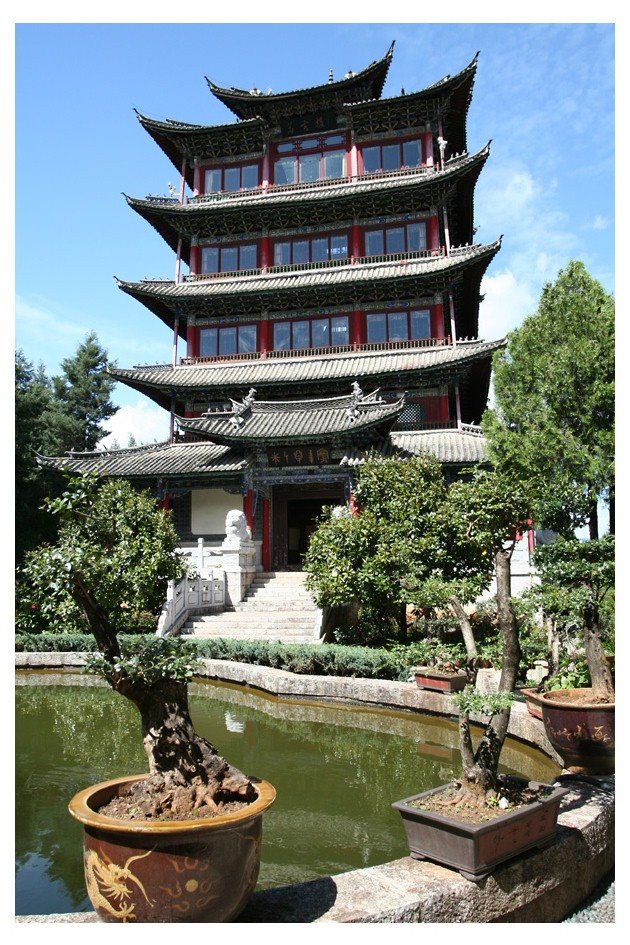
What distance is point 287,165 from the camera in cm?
2689

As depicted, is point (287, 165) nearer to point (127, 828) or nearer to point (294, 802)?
point (294, 802)

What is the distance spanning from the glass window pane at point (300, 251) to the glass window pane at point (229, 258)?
2509mm

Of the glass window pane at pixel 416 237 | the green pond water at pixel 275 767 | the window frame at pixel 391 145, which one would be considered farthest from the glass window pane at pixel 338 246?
the green pond water at pixel 275 767

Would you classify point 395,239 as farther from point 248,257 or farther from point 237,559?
point 237,559

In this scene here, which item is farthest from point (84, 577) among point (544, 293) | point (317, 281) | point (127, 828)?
point (317, 281)

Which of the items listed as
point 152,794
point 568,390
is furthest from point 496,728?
point 568,390

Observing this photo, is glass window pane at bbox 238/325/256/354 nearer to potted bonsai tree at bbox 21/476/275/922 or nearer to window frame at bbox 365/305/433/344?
window frame at bbox 365/305/433/344

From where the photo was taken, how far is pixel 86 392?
146 ft

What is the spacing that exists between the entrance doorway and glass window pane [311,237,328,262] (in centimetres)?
909

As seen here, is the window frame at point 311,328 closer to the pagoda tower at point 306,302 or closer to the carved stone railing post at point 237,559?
the pagoda tower at point 306,302

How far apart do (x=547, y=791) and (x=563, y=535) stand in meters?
4.48

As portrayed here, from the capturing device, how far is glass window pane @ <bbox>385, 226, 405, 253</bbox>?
24.6 metres

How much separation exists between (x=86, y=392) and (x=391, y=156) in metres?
27.5

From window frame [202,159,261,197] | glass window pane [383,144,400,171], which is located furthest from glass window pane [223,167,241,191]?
glass window pane [383,144,400,171]
